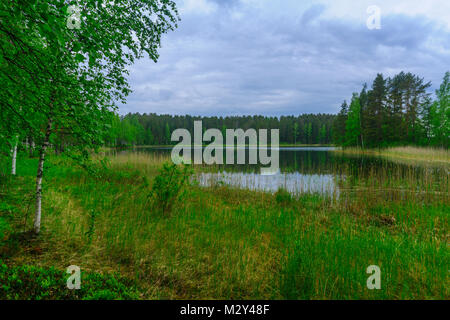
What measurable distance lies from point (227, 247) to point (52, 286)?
2483 mm

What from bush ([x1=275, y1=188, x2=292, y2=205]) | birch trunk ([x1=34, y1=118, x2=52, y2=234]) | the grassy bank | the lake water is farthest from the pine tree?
birch trunk ([x1=34, y1=118, x2=52, y2=234])

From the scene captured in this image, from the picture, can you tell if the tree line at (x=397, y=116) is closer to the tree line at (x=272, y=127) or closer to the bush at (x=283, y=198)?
the bush at (x=283, y=198)

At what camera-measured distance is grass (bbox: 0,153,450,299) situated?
2.75 m

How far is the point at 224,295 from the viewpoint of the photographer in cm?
265

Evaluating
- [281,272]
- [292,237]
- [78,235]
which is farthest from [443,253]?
[78,235]

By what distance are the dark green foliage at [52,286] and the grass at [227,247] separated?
0.18 meters

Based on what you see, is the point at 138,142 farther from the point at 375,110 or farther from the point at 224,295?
the point at 224,295

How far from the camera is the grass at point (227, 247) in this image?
9.04ft

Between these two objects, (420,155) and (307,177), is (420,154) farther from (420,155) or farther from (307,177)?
(307,177)

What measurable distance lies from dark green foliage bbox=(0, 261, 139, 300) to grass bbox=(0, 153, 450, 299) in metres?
0.18

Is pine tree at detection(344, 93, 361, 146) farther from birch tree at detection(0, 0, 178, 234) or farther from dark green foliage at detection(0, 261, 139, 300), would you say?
dark green foliage at detection(0, 261, 139, 300)
